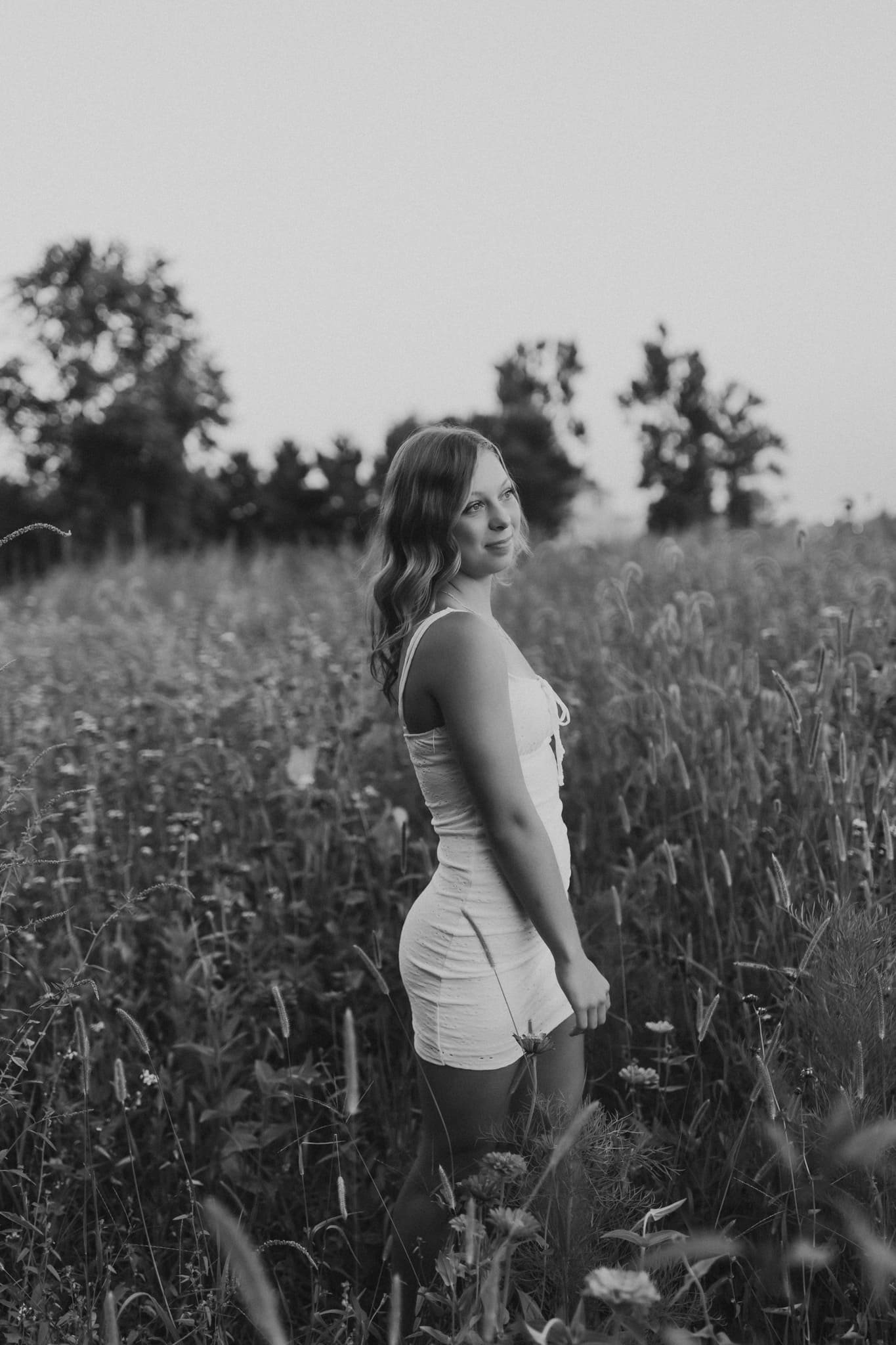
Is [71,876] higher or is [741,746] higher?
[741,746]

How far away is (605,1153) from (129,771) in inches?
115

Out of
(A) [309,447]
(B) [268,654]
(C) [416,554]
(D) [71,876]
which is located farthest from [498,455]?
(A) [309,447]

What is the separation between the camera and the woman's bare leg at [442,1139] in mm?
1930

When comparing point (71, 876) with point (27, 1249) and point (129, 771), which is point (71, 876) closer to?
A: point (129, 771)

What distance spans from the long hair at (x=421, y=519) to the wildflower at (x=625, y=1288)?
1237mm

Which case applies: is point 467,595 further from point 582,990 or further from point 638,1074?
point 638,1074

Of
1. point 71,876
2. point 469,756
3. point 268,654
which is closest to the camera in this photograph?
point 469,756

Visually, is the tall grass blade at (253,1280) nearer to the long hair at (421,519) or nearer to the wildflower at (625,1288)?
the wildflower at (625,1288)

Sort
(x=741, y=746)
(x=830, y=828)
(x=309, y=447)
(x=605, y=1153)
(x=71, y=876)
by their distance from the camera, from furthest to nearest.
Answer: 1. (x=309, y=447)
2. (x=71, y=876)
3. (x=741, y=746)
4. (x=830, y=828)
5. (x=605, y=1153)

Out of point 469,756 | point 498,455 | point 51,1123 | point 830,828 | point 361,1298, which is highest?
point 498,455

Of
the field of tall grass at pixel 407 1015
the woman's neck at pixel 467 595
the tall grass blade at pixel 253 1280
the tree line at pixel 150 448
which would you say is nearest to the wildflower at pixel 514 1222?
the field of tall grass at pixel 407 1015

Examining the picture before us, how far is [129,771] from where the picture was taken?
4180mm

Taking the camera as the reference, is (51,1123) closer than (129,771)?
Yes

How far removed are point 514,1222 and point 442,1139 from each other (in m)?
0.83
